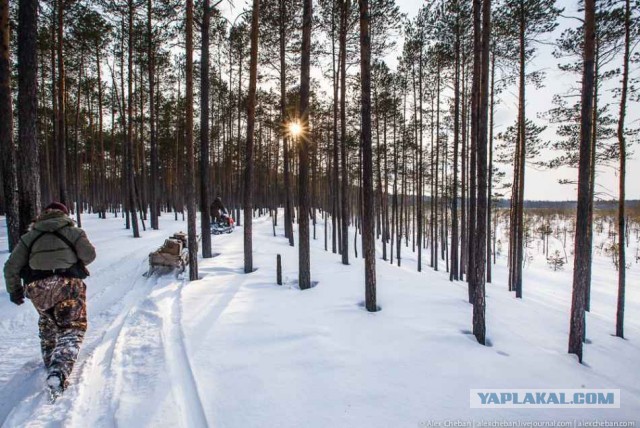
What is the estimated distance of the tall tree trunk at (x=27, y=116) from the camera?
6.64 m

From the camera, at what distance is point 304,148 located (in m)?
7.65

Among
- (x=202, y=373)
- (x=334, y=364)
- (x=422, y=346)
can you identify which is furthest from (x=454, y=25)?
(x=202, y=373)

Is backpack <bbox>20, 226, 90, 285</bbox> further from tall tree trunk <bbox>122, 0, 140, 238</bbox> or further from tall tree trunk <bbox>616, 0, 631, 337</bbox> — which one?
tall tree trunk <bbox>616, 0, 631, 337</bbox>

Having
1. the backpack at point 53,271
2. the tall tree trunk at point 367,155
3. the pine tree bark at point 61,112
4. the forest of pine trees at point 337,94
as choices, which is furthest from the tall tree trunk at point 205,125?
the pine tree bark at point 61,112

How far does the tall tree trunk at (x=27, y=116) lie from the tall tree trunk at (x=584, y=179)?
11.8m

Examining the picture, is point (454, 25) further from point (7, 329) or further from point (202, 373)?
point (7, 329)

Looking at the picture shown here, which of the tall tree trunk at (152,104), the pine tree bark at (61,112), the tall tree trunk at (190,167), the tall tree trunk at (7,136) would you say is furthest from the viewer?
the tall tree trunk at (152,104)

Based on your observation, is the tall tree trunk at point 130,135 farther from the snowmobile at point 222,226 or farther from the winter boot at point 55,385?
the winter boot at point 55,385

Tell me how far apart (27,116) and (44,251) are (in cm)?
555

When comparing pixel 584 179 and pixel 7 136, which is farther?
pixel 7 136

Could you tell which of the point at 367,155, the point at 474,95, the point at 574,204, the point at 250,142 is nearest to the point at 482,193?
the point at 367,155

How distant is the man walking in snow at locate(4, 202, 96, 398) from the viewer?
3.39 metres

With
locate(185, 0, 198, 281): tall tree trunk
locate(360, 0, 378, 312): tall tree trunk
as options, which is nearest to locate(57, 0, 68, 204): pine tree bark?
locate(185, 0, 198, 281): tall tree trunk
